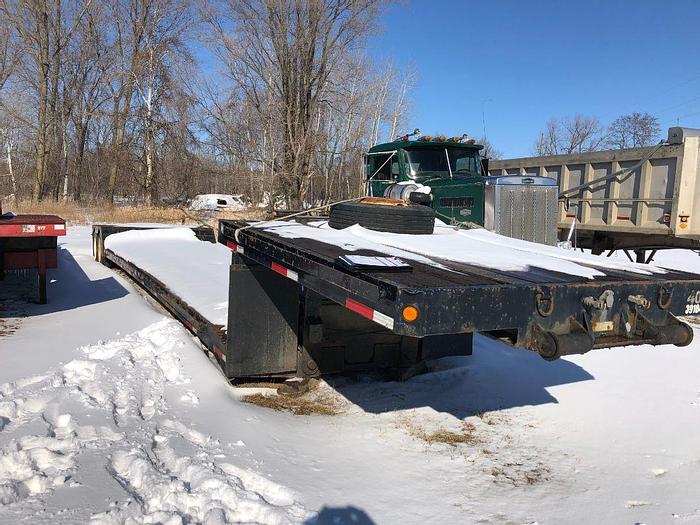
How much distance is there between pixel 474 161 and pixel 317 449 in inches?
293

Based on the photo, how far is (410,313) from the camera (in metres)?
2.46

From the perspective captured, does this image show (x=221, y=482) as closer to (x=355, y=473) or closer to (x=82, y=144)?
(x=355, y=473)

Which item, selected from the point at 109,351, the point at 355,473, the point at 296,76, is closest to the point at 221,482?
the point at 355,473

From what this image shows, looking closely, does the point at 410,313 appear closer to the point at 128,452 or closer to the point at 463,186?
the point at 128,452

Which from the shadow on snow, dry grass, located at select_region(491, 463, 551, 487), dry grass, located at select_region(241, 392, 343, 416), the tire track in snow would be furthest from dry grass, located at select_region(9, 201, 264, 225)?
dry grass, located at select_region(491, 463, 551, 487)

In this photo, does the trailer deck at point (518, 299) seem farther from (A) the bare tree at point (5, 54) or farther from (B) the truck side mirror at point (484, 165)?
(A) the bare tree at point (5, 54)

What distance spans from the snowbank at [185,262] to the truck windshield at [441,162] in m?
3.42

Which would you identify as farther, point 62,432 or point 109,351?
point 109,351

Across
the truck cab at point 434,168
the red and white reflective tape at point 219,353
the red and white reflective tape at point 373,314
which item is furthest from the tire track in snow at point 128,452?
→ the truck cab at point 434,168

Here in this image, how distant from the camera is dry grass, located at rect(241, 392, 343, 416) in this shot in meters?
4.31

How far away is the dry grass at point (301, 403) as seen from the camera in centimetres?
431

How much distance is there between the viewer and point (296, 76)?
74.3 ft

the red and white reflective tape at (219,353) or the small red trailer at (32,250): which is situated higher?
the small red trailer at (32,250)

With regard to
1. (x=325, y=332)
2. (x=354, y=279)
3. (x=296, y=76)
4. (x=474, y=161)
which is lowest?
(x=325, y=332)
